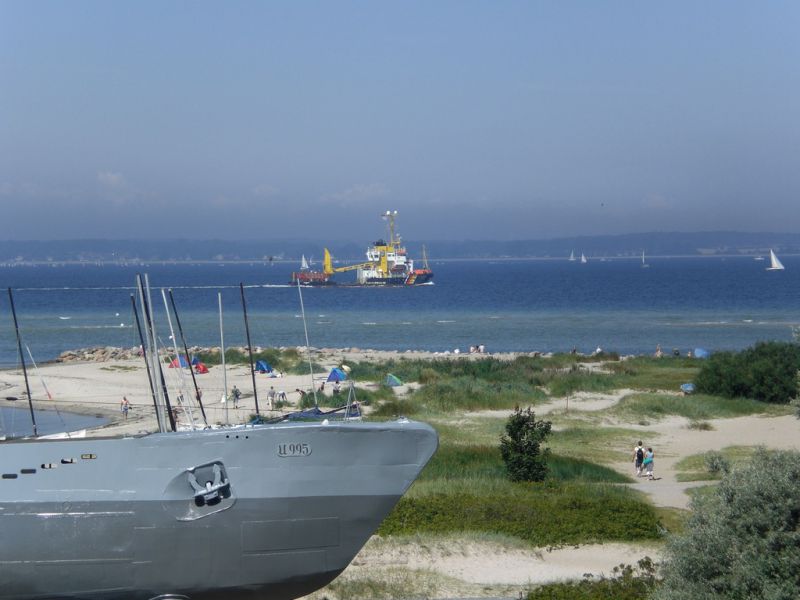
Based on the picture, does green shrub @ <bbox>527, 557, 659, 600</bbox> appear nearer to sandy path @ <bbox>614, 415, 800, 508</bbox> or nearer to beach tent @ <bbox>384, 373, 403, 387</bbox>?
sandy path @ <bbox>614, 415, 800, 508</bbox>

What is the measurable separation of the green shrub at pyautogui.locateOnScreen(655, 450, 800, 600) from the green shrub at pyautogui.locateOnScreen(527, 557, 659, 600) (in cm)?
223

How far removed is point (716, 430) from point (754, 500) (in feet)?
70.0

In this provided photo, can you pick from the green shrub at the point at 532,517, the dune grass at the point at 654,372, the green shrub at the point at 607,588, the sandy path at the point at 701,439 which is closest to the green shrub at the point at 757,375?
the dune grass at the point at 654,372

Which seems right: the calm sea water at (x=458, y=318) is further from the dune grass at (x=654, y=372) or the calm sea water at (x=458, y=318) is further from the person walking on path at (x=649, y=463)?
the person walking on path at (x=649, y=463)

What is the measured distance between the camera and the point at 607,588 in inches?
487

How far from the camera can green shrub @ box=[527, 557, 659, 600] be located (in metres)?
12.1

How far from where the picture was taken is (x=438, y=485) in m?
18.9

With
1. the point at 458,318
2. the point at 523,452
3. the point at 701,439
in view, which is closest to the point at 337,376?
the point at 701,439

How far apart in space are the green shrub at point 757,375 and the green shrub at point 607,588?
22.8 metres

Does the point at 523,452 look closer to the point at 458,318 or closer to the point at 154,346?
the point at 154,346

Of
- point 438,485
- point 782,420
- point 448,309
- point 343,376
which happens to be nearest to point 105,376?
point 343,376

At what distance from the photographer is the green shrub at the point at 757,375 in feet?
112

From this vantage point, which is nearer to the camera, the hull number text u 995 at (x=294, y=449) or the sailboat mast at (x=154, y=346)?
the hull number text u 995 at (x=294, y=449)

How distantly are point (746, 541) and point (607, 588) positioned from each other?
3.45 meters
